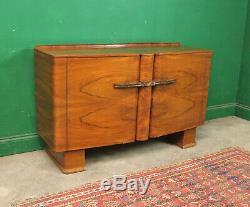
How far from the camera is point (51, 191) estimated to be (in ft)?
5.36

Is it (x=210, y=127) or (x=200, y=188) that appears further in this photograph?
(x=210, y=127)

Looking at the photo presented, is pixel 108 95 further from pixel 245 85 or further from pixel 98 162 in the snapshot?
pixel 245 85

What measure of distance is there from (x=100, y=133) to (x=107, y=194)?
351mm

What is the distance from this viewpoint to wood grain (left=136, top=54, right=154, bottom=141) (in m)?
1.86

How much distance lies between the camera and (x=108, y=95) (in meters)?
1.81

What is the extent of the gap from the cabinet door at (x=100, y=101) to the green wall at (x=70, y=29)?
0.41 metres

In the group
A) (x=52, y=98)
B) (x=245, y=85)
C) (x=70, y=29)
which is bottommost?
(x=245, y=85)

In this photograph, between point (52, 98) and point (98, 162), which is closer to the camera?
point (52, 98)

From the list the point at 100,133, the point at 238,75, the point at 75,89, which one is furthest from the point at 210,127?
the point at 75,89

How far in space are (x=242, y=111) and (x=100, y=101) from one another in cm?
161

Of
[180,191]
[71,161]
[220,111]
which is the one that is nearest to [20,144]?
[71,161]

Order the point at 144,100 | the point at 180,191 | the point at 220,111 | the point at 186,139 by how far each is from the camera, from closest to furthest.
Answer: the point at 180,191 < the point at 144,100 < the point at 186,139 < the point at 220,111

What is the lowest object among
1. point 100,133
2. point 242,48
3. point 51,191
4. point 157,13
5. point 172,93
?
point 51,191

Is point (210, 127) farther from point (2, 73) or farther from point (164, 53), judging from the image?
point (2, 73)
